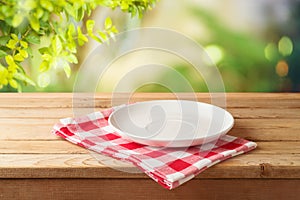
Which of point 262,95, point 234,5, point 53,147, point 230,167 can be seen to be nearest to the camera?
point 230,167

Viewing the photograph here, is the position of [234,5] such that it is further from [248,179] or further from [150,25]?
[248,179]

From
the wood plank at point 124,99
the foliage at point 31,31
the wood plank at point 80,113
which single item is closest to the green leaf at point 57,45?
the foliage at point 31,31

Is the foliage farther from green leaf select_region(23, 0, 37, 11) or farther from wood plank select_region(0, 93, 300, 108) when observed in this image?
wood plank select_region(0, 93, 300, 108)

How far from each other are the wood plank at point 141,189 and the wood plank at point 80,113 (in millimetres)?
347

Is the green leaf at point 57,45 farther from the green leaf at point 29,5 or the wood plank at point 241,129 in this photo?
the wood plank at point 241,129

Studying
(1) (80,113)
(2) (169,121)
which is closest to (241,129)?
(2) (169,121)

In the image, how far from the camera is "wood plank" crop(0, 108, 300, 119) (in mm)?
1502

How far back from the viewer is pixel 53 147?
1.26 metres

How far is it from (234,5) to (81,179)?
1.13 meters

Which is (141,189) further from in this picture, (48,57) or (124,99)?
(124,99)

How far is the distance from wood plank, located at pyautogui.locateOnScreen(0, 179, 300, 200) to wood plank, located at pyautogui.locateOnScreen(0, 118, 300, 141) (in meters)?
0.17

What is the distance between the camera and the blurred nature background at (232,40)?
2.03 m

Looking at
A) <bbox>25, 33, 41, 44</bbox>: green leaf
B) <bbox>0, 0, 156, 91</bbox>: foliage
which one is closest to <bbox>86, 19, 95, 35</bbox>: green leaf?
<bbox>0, 0, 156, 91</bbox>: foliage

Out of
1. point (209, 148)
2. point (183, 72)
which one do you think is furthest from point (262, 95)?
point (209, 148)
